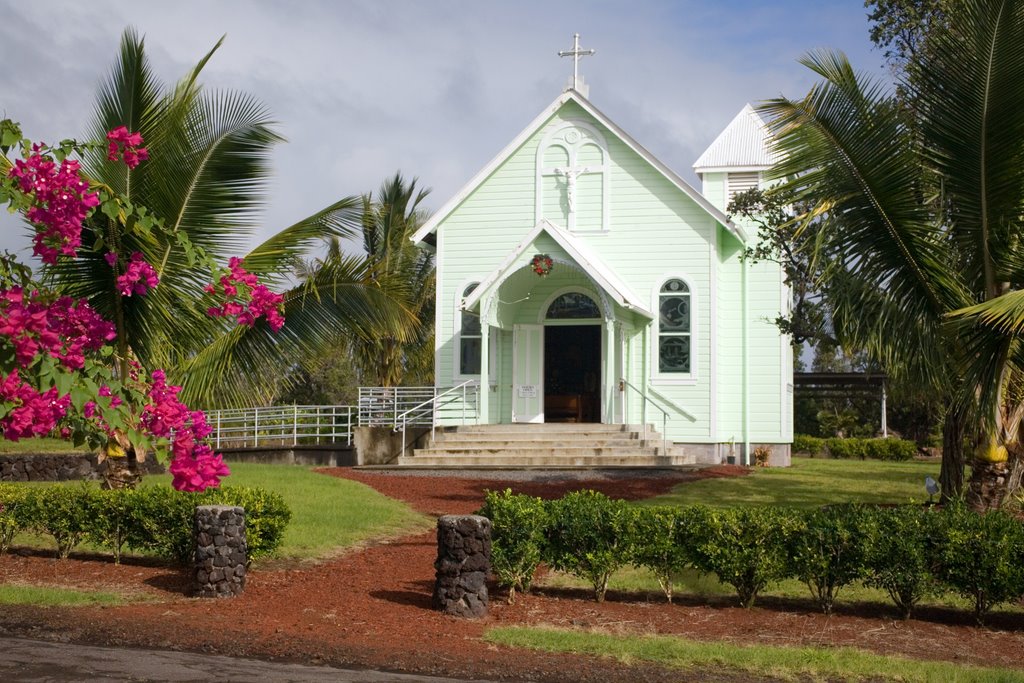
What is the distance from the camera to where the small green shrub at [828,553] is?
1005 cm

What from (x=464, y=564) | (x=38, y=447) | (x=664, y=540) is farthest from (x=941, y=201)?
(x=38, y=447)

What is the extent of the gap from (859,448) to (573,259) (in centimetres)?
1555

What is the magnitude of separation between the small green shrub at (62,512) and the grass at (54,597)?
1.27 meters

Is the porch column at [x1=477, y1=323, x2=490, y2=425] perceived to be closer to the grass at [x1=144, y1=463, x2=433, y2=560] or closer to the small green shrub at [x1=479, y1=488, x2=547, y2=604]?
the grass at [x1=144, y1=463, x2=433, y2=560]

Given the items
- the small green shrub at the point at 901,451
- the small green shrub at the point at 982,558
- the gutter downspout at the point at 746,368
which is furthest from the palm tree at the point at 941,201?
the small green shrub at the point at 901,451

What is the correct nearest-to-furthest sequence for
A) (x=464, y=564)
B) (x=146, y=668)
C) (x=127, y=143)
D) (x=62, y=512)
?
(x=127, y=143) → (x=146, y=668) → (x=464, y=564) → (x=62, y=512)

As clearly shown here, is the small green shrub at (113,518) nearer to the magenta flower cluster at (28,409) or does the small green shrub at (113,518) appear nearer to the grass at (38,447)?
the magenta flower cluster at (28,409)

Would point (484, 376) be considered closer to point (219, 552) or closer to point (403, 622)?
point (219, 552)

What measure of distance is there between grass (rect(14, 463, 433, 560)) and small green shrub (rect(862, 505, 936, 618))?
5.96 meters

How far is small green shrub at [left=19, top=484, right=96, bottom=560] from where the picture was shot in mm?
11858

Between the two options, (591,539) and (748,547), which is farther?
(591,539)

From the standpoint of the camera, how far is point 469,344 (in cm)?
2466

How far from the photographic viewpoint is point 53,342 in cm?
497

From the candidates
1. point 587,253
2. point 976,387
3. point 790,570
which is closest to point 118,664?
point 790,570
